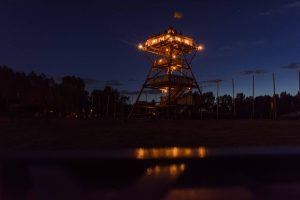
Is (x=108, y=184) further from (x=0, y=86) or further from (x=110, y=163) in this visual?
(x=0, y=86)

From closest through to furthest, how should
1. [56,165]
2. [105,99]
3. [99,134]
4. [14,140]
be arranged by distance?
[56,165]
[14,140]
[99,134]
[105,99]

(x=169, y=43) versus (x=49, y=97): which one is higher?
(x=169, y=43)

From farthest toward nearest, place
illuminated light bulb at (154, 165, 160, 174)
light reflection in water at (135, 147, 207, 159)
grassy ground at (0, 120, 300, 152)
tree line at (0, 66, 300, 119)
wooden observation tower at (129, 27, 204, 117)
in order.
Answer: tree line at (0, 66, 300, 119), wooden observation tower at (129, 27, 204, 117), grassy ground at (0, 120, 300, 152), light reflection in water at (135, 147, 207, 159), illuminated light bulb at (154, 165, 160, 174)

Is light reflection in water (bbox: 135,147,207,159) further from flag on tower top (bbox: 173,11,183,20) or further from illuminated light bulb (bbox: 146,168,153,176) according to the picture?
flag on tower top (bbox: 173,11,183,20)

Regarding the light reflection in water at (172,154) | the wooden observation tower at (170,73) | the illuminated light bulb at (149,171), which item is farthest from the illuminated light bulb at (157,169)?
the wooden observation tower at (170,73)

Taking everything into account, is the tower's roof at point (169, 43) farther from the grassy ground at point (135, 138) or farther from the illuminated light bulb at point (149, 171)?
the illuminated light bulb at point (149, 171)

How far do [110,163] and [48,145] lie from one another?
37.4ft

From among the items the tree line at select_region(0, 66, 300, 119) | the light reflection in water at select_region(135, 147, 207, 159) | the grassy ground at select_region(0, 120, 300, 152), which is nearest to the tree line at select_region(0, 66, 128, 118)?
the tree line at select_region(0, 66, 300, 119)

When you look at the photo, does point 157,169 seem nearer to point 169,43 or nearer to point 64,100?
point 169,43

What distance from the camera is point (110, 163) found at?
958 cm

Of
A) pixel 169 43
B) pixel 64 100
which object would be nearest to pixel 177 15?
pixel 169 43

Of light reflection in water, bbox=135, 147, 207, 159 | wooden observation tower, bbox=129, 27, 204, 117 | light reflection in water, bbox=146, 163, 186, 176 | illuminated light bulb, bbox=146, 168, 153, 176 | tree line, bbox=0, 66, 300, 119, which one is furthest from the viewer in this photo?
tree line, bbox=0, 66, 300, 119

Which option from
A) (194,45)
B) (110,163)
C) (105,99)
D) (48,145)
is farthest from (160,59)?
(110,163)

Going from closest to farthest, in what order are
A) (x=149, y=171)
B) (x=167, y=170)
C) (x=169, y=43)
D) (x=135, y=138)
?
(x=149, y=171)
(x=167, y=170)
(x=135, y=138)
(x=169, y=43)
